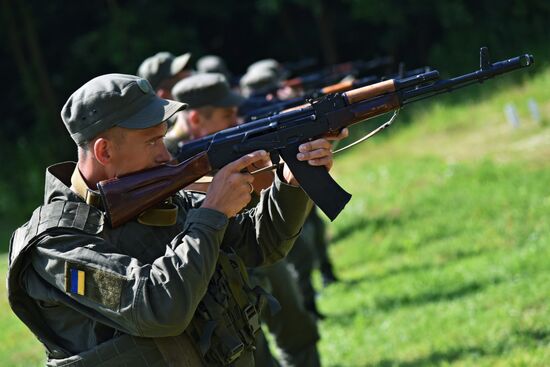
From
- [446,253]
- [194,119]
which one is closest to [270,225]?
[194,119]

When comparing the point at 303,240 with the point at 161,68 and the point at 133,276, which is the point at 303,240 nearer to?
the point at 161,68

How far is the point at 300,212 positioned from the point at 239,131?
40 centimetres

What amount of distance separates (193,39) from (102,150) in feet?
62.0

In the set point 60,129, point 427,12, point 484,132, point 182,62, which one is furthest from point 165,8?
point 182,62

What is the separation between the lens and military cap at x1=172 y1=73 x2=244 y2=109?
5.79m

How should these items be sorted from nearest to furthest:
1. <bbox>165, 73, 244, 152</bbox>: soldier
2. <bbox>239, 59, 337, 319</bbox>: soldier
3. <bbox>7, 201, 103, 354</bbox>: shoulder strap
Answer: <bbox>7, 201, 103, 354</bbox>: shoulder strap
<bbox>165, 73, 244, 152</bbox>: soldier
<bbox>239, 59, 337, 319</bbox>: soldier

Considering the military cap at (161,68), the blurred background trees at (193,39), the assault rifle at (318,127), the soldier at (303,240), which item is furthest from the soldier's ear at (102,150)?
the blurred background trees at (193,39)

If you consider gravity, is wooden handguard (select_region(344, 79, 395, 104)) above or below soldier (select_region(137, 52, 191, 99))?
above

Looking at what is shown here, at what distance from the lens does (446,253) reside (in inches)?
352

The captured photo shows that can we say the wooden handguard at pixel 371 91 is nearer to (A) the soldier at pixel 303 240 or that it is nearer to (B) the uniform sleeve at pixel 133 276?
(B) the uniform sleeve at pixel 133 276

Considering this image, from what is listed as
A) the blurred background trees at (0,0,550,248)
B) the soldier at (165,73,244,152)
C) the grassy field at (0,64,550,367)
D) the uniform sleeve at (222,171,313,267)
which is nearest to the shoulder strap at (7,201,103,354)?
the uniform sleeve at (222,171,313,267)

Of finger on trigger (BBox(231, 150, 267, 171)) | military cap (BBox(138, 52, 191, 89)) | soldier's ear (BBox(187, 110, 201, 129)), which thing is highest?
finger on trigger (BBox(231, 150, 267, 171))

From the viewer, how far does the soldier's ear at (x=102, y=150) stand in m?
3.30

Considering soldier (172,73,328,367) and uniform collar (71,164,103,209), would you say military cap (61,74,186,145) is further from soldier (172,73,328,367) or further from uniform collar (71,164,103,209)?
soldier (172,73,328,367)
